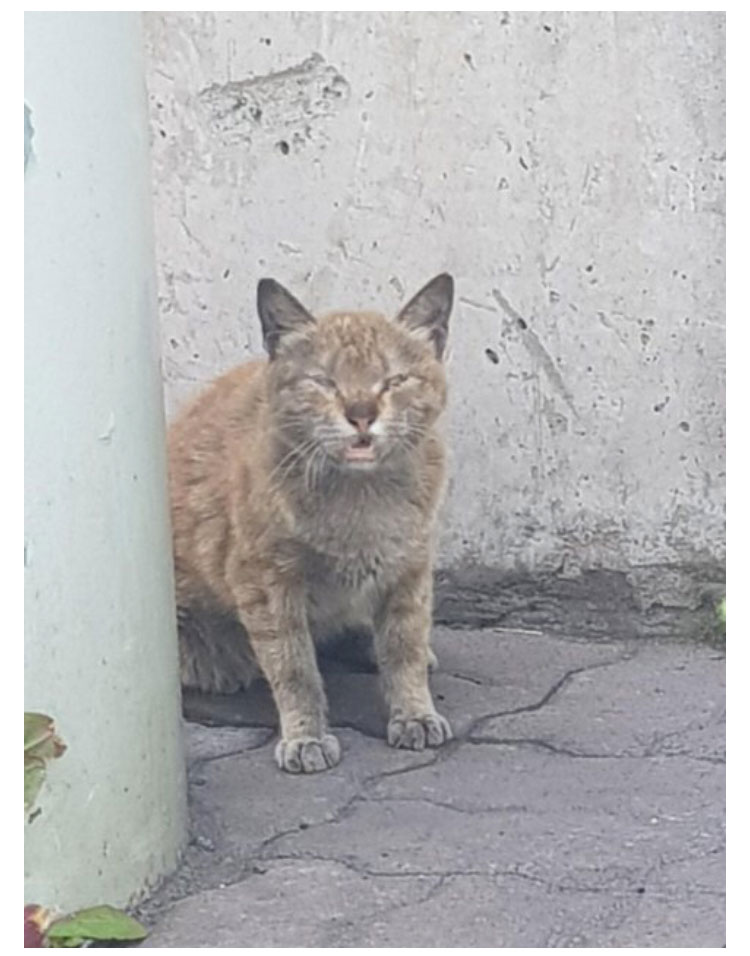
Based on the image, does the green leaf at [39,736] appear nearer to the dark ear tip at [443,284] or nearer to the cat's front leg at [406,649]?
the cat's front leg at [406,649]

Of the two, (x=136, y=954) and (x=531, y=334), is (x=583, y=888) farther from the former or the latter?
(x=531, y=334)

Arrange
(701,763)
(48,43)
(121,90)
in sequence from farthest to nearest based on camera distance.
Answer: (701,763) → (121,90) → (48,43)

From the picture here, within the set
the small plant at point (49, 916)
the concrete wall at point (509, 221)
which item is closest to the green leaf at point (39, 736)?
the small plant at point (49, 916)

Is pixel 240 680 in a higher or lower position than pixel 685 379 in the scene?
lower

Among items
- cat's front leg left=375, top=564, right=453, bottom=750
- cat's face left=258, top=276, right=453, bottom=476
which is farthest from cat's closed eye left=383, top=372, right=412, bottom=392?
cat's front leg left=375, top=564, right=453, bottom=750

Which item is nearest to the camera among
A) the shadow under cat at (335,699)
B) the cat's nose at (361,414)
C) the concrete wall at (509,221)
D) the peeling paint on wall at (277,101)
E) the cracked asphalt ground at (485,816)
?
the cracked asphalt ground at (485,816)

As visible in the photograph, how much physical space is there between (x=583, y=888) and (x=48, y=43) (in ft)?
5.09

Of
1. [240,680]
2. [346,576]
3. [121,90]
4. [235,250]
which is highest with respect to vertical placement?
[121,90]

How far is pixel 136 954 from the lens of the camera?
97.8 inches

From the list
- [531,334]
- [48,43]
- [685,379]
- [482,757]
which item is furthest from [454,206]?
[48,43]

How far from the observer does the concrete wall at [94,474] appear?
235cm

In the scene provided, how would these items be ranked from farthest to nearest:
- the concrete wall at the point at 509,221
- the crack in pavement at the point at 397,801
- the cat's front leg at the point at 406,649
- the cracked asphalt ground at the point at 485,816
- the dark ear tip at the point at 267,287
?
the concrete wall at the point at 509,221 < the cat's front leg at the point at 406,649 < the dark ear tip at the point at 267,287 < the crack in pavement at the point at 397,801 < the cracked asphalt ground at the point at 485,816

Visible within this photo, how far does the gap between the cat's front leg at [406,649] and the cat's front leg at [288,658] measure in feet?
0.51

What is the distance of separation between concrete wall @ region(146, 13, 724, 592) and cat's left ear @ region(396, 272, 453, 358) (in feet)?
1.84
